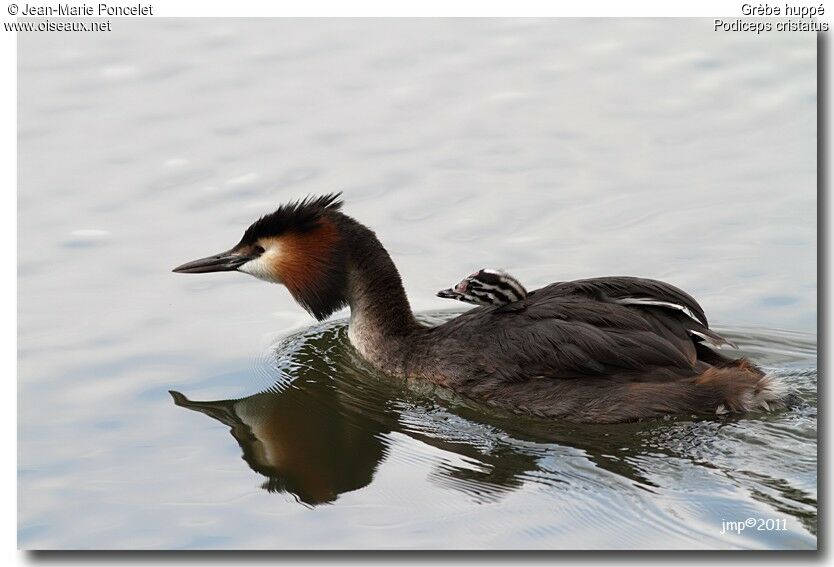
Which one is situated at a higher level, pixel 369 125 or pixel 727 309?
pixel 369 125

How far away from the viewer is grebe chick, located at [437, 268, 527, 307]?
8383mm

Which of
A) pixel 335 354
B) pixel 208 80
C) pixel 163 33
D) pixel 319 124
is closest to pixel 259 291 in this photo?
pixel 335 354

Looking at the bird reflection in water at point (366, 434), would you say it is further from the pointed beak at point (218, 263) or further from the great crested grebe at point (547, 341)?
the pointed beak at point (218, 263)

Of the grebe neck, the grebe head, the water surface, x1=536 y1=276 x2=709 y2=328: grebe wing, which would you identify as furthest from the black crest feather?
x1=536 y1=276 x2=709 y2=328: grebe wing

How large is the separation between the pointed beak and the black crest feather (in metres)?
0.21

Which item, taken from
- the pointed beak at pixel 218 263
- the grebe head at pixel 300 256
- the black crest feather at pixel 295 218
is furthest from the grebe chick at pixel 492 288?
the pointed beak at pixel 218 263

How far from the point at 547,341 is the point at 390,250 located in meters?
2.52

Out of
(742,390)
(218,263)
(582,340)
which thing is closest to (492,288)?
(582,340)

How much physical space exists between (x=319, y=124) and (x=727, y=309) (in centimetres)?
391

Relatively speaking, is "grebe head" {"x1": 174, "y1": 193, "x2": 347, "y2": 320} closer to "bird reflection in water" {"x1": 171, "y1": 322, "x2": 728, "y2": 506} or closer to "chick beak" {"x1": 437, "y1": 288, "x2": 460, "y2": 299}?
"bird reflection in water" {"x1": 171, "y1": 322, "x2": 728, "y2": 506}

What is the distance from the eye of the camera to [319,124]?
11453mm

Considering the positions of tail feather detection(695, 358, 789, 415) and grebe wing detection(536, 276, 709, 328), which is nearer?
tail feather detection(695, 358, 789, 415)

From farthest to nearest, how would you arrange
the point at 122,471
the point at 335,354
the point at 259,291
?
1. the point at 259,291
2. the point at 335,354
3. the point at 122,471

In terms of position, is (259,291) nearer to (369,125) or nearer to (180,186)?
(180,186)
